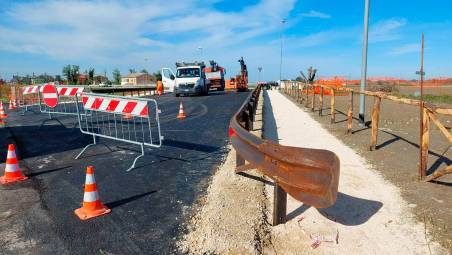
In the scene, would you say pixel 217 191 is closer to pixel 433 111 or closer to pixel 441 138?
pixel 433 111

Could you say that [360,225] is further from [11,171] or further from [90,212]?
[11,171]

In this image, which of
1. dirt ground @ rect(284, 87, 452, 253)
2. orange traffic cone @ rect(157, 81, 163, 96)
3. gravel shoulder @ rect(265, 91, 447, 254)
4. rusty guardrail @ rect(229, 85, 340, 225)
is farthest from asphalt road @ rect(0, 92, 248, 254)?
orange traffic cone @ rect(157, 81, 163, 96)

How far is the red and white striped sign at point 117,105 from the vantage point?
7.00m

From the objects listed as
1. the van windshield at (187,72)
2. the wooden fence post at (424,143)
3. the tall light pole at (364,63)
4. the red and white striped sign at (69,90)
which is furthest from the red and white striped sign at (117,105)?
the van windshield at (187,72)

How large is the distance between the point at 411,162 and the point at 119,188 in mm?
5349

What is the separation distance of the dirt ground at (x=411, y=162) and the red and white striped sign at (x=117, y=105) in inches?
183

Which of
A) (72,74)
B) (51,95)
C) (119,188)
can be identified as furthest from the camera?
(72,74)

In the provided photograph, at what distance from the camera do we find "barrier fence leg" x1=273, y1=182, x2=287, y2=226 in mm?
3787

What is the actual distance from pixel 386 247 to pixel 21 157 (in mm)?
7130

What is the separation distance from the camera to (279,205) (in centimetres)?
388

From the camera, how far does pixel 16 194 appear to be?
16.9 feet

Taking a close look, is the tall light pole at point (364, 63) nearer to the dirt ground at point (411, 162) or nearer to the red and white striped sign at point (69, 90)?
the dirt ground at point (411, 162)

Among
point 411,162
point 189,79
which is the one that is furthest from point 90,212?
point 189,79

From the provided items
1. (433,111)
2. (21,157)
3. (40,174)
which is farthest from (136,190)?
(433,111)
